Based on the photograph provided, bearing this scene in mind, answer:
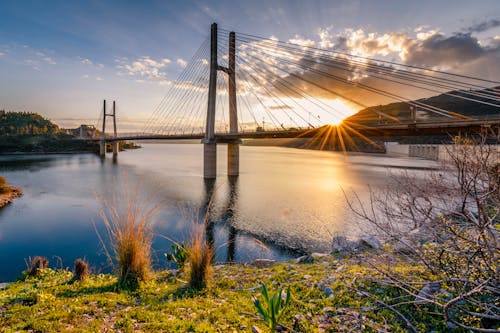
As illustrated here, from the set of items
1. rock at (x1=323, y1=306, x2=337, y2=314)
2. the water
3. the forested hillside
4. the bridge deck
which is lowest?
the water

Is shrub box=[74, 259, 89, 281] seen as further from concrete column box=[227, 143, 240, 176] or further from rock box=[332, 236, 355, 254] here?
concrete column box=[227, 143, 240, 176]

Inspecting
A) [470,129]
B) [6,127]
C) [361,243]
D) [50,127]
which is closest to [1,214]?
[361,243]

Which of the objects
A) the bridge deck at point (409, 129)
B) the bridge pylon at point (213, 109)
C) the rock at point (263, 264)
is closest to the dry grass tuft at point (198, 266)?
the rock at point (263, 264)

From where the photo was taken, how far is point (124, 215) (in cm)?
455

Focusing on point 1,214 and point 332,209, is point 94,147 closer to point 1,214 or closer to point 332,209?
point 1,214

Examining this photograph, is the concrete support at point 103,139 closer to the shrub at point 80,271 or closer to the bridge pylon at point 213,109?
the bridge pylon at point 213,109

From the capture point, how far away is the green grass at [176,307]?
10.5 ft

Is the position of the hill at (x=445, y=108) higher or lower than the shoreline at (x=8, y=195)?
higher

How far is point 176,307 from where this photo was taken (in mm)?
3770

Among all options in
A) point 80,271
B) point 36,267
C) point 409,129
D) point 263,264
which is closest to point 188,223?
point 263,264

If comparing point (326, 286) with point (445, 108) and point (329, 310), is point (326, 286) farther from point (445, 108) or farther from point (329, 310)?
point (445, 108)

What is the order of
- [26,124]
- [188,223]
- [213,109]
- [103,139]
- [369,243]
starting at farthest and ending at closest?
[26,124]
[103,139]
[213,109]
[188,223]
[369,243]

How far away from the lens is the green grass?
10.5ft

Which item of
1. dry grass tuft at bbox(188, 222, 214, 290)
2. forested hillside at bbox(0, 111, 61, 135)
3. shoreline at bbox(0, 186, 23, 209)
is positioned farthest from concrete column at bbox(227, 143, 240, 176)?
forested hillside at bbox(0, 111, 61, 135)
